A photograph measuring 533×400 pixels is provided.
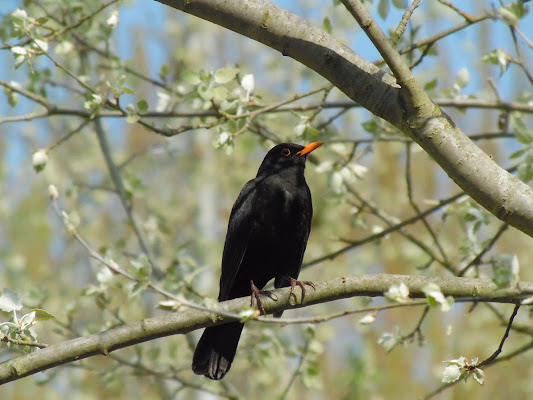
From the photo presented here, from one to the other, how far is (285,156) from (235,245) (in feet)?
2.71

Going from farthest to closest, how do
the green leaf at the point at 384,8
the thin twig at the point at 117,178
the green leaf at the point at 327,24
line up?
the thin twig at the point at 117,178, the green leaf at the point at 327,24, the green leaf at the point at 384,8

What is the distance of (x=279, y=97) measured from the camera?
1133cm

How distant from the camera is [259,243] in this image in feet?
14.6

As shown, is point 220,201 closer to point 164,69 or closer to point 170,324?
point 164,69

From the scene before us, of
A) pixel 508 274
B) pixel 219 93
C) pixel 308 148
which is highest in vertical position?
pixel 308 148

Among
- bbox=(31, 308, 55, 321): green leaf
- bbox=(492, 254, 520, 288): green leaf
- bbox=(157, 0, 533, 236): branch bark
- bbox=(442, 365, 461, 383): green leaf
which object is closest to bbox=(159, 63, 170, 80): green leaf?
bbox=(157, 0, 533, 236): branch bark

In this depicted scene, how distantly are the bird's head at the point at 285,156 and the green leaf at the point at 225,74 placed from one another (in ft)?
3.58

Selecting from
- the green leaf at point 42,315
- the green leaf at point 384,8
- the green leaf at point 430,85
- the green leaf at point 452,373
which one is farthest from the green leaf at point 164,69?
the green leaf at point 452,373

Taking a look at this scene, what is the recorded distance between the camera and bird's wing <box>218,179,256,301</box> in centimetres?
→ 441

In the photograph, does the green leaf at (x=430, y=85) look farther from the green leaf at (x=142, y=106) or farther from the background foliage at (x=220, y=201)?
the green leaf at (x=142, y=106)

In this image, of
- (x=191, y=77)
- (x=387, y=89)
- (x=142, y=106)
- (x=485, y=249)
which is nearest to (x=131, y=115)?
(x=142, y=106)

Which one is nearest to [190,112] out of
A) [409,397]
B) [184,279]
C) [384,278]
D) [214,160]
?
[184,279]

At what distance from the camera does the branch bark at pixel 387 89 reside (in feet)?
8.82

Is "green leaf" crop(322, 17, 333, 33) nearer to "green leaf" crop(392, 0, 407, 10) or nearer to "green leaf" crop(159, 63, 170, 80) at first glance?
"green leaf" crop(392, 0, 407, 10)
